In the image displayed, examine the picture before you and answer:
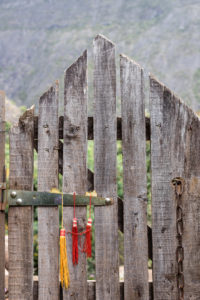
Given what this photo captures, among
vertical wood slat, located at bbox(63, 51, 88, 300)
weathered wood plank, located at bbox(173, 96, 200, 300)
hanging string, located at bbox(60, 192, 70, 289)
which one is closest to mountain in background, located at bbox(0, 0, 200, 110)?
weathered wood plank, located at bbox(173, 96, 200, 300)

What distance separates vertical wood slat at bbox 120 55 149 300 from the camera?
1.89 m

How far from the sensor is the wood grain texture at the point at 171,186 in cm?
190

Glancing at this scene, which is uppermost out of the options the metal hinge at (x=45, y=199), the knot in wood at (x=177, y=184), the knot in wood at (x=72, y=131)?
the knot in wood at (x=72, y=131)

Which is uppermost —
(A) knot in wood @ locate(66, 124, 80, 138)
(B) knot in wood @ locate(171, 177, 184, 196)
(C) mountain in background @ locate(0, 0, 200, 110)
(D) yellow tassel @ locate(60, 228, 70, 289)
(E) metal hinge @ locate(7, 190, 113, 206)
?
(C) mountain in background @ locate(0, 0, 200, 110)

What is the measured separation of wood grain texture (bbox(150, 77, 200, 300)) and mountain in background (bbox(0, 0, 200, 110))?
10.0 metres

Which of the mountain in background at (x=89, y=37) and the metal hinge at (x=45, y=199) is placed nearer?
the metal hinge at (x=45, y=199)

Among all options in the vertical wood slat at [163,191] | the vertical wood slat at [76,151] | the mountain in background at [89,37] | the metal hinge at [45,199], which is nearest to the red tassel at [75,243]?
the vertical wood slat at [76,151]

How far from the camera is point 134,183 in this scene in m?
1.91

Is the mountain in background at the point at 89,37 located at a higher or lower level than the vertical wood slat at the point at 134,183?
higher

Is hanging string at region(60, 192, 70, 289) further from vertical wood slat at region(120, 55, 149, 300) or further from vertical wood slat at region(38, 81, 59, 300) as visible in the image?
vertical wood slat at region(120, 55, 149, 300)

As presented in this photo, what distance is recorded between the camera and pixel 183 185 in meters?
1.92

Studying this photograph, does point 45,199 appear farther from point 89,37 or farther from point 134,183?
point 89,37

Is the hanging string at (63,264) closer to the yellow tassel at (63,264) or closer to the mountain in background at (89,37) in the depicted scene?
the yellow tassel at (63,264)

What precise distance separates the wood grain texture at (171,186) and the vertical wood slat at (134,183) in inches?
2.4
